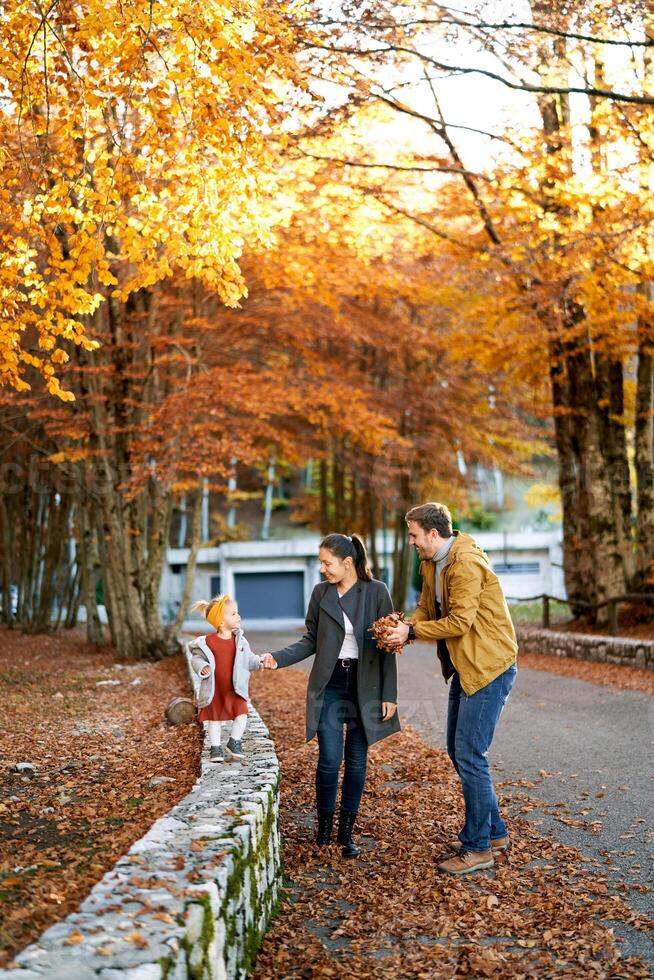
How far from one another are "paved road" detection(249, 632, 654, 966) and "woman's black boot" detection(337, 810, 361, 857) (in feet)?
4.15

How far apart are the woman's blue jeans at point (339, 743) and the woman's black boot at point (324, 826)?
0.04 metres

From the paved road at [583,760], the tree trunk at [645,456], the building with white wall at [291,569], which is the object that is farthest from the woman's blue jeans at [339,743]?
the building with white wall at [291,569]

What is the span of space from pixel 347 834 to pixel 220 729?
48.2 inches

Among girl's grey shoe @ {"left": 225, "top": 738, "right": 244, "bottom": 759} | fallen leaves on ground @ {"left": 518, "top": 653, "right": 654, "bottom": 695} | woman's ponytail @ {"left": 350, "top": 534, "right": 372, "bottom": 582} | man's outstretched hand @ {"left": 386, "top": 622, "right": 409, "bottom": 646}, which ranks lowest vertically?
fallen leaves on ground @ {"left": 518, "top": 653, "right": 654, "bottom": 695}

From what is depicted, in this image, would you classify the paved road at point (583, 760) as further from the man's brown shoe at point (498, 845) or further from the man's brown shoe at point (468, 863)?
the man's brown shoe at point (468, 863)

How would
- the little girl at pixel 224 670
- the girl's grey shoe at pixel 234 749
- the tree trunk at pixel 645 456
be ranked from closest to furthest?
the girl's grey shoe at pixel 234 749 → the little girl at pixel 224 670 → the tree trunk at pixel 645 456

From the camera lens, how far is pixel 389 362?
28.0 metres

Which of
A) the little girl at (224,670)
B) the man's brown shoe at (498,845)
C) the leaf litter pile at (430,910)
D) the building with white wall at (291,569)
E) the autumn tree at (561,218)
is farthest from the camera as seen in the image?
the building with white wall at (291,569)

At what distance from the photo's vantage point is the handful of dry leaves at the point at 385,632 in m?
5.62

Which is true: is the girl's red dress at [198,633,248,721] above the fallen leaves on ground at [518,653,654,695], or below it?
above

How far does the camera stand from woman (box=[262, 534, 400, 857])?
5.84 metres

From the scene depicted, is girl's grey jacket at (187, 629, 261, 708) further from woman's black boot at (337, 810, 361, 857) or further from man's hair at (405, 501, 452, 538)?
man's hair at (405, 501, 452, 538)

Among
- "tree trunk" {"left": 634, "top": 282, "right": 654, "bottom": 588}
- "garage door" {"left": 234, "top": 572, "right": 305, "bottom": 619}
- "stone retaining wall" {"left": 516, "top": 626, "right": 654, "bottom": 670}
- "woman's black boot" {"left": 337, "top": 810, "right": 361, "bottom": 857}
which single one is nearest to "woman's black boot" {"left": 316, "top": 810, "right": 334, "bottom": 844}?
"woman's black boot" {"left": 337, "top": 810, "right": 361, "bottom": 857}

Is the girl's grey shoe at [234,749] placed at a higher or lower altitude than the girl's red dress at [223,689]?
lower
